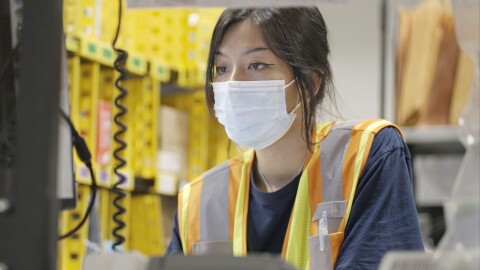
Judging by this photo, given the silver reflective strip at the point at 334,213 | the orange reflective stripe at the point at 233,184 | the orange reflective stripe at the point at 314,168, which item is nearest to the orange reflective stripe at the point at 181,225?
the orange reflective stripe at the point at 233,184

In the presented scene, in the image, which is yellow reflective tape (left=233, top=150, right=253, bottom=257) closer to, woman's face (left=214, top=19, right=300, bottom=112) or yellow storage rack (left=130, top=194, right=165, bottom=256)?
woman's face (left=214, top=19, right=300, bottom=112)

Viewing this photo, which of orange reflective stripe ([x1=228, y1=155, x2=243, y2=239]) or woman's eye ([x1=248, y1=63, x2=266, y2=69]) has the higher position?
woman's eye ([x1=248, y1=63, x2=266, y2=69])

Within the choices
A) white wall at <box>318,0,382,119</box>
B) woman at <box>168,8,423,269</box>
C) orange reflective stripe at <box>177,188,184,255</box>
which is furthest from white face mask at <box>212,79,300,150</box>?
white wall at <box>318,0,382,119</box>

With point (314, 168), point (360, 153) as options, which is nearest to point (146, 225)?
point (314, 168)

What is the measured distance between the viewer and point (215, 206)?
7.10 ft

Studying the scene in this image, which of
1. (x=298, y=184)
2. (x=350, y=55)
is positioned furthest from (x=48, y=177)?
(x=350, y=55)

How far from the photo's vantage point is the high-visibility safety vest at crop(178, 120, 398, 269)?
6.36ft

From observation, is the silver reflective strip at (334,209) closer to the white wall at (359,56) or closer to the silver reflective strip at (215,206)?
the silver reflective strip at (215,206)

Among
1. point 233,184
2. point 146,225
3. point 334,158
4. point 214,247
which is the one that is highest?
point 334,158

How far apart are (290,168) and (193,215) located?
27 cm

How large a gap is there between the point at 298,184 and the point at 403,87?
2.32 m

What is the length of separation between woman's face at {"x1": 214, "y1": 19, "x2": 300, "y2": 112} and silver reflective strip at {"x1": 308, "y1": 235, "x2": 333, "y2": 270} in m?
0.41

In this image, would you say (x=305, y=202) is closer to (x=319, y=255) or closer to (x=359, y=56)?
(x=319, y=255)

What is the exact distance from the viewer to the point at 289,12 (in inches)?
81.4
